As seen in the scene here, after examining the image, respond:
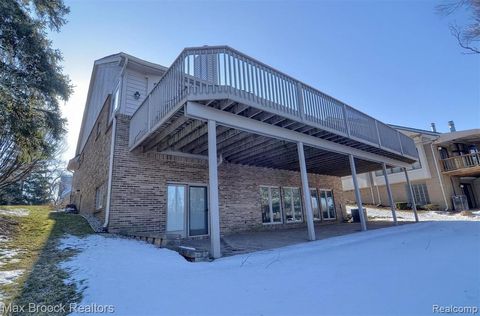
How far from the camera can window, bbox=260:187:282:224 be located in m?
11.8

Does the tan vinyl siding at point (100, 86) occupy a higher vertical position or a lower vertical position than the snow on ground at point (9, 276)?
higher

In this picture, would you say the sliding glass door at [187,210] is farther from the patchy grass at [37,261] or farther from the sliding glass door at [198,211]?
the patchy grass at [37,261]

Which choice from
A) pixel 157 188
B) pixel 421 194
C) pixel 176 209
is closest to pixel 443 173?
pixel 421 194

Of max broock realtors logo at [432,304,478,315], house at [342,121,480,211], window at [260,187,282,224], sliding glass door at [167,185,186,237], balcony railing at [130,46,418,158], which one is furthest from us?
house at [342,121,480,211]

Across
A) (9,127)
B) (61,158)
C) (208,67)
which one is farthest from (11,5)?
(61,158)

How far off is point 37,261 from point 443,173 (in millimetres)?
25054

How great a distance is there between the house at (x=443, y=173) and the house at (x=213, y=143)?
9491 mm

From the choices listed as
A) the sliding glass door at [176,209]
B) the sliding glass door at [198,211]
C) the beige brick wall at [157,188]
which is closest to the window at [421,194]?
the beige brick wall at [157,188]

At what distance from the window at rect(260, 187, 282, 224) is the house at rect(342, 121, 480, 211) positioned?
1322 cm

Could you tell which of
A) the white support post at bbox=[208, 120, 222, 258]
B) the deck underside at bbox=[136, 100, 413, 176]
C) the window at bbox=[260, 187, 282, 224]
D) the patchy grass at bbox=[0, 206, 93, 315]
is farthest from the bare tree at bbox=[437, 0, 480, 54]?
the patchy grass at bbox=[0, 206, 93, 315]

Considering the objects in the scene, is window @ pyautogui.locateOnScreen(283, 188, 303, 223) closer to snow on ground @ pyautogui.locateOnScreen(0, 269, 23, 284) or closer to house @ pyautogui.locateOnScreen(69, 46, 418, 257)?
house @ pyautogui.locateOnScreen(69, 46, 418, 257)

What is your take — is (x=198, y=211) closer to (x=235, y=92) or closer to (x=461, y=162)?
(x=235, y=92)

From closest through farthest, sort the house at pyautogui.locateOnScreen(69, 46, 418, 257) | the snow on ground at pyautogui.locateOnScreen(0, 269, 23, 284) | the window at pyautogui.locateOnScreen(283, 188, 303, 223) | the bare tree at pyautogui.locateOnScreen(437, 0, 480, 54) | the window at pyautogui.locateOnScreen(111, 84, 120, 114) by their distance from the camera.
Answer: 1. the snow on ground at pyautogui.locateOnScreen(0, 269, 23, 284)
2. the house at pyautogui.locateOnScreen(69, 46, 418, 257)
3. the bare tree at pyautogui.locateOnScreen(437, 0, 480, 54)
4. the window at pyautogui.locateOnScreen(111, 84, 120, 114)
5. the window at pyautogui.locateOnScreen(283, 188, 303, 223)

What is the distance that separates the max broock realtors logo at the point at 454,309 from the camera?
2609 millimetres
